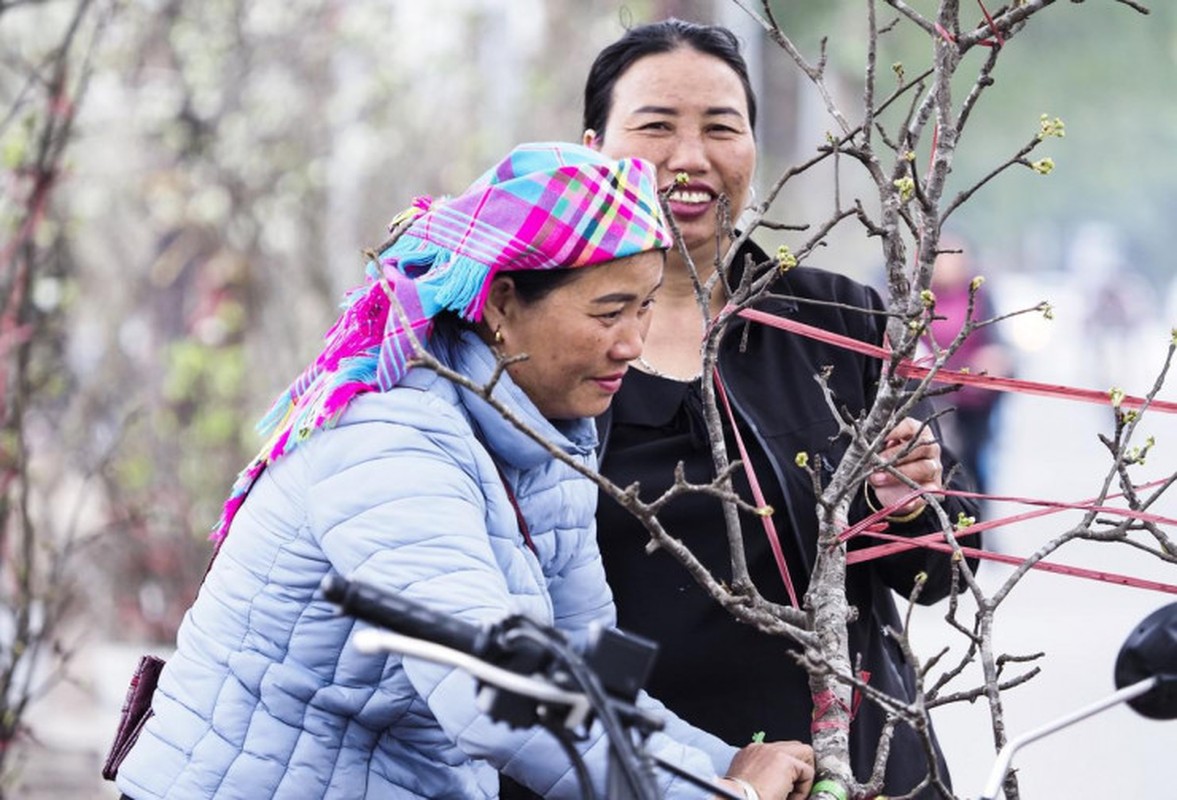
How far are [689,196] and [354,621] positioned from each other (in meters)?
1.13

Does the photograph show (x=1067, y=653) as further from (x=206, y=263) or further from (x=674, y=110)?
(x=674, y=110)

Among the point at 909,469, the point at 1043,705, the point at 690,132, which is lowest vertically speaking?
the point at 1043,705

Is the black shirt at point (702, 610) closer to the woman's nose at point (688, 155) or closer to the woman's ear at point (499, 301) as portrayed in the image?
the woman's nose at point (688, 155)

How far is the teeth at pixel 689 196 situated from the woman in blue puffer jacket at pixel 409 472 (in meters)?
0.68

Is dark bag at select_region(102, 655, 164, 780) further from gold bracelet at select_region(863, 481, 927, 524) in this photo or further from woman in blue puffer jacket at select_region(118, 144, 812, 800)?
gold bracelet at select_region(863, 481, 927, 524)

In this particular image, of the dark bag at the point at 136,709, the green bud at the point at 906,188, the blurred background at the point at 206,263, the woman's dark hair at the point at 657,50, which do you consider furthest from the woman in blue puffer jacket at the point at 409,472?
the blurred background at the point at 206,263

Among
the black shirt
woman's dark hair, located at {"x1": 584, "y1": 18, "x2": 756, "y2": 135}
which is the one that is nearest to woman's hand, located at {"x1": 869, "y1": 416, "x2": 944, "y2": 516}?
the black shirt

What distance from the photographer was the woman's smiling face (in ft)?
11.2

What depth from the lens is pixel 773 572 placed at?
10.8ft

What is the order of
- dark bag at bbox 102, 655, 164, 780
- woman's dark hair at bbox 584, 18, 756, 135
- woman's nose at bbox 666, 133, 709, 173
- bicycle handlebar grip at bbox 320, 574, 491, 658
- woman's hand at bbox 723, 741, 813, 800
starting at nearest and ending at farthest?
bicycle handlebar grip at bbox 320, 574, 491, 658
woman's hand at bbox 723, 741, 813, 800
dark bag at bbox 102, 655, 164, 780
woman's nose at bbox 666, 133, 709, 173
woman's dark hair at bbox 584, 18, 756, 135

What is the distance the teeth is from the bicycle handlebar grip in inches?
63.1

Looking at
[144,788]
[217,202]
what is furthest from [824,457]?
[217,202]

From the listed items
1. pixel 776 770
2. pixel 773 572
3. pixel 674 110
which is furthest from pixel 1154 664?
pixel 674 110

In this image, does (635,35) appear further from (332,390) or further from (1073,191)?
(1073,191)
